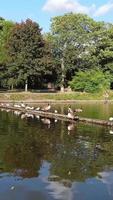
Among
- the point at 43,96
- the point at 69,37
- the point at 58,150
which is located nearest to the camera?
the point at 58,150

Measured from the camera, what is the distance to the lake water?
20.5 m

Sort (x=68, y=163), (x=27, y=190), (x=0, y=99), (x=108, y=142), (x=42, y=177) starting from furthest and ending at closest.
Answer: (x=0, y=99)
(x=108, y=142)
(x=68, y=163)
(x=42, y=177)
(x=27, y=190)

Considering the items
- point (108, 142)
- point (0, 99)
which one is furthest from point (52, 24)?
point (108, 142)

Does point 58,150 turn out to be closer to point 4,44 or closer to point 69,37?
point 4,44

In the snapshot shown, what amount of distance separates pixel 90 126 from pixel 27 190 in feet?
83.2

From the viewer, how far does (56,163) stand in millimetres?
26438

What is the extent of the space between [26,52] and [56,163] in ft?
211

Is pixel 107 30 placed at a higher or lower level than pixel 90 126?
higher

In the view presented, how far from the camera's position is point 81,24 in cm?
10375

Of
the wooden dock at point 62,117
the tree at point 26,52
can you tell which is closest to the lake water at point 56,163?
the wooden dock at point 62,117

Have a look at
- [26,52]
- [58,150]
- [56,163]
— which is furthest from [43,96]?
[56,163]

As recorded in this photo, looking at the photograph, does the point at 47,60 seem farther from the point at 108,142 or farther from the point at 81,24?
the point at 108,142

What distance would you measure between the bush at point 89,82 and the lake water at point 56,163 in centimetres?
5973

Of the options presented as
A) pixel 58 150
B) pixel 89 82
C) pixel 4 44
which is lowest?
pixel 58 150
